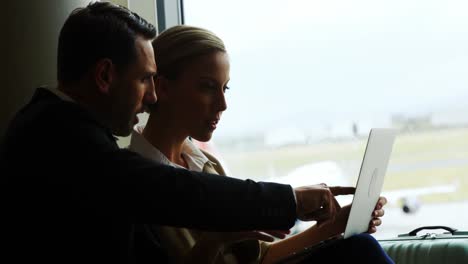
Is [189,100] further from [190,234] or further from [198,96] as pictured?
[190,234]

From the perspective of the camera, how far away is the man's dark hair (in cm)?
137

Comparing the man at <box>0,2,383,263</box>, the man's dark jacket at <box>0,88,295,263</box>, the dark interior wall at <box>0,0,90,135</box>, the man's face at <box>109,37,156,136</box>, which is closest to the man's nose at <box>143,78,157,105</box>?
the man's face at <box>109,37,156,136</box>

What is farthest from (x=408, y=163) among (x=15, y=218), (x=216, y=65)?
(x=15, y=218)

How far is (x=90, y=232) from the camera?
126 cm

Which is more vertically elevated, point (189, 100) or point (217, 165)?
point (189, 100)

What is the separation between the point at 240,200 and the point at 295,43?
1396 millimetres

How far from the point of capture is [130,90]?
141cm

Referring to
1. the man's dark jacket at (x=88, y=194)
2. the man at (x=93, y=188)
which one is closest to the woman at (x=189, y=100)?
the man at (x=93, y=188)

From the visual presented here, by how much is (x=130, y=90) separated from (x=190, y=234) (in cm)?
42

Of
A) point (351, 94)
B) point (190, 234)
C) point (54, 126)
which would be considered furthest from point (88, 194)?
point (351, 94)

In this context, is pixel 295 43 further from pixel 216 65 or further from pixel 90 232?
pixel 90 232

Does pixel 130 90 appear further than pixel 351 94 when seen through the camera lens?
No

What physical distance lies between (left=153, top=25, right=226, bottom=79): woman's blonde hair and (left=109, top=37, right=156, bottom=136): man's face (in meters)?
0.24

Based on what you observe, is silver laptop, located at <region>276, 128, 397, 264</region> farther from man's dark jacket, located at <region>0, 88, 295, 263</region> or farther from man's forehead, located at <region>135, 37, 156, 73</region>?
man's forehead, located at <region>135, 37, 156, 73</region>
